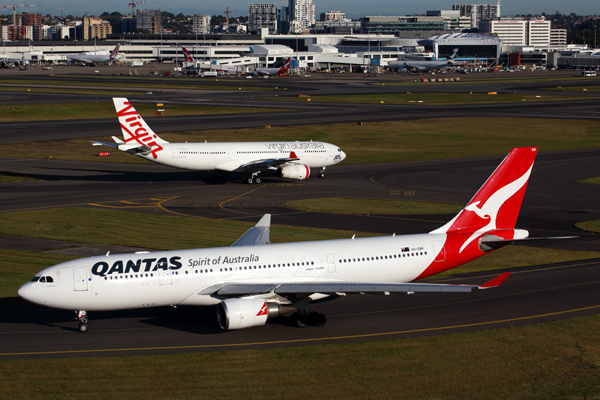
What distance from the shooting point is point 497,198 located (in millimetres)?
Answer: 37656

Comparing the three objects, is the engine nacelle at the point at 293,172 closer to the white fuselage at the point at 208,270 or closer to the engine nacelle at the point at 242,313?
the white fuselage at the point at 208,270

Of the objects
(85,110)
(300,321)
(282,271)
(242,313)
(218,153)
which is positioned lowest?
(300,321)

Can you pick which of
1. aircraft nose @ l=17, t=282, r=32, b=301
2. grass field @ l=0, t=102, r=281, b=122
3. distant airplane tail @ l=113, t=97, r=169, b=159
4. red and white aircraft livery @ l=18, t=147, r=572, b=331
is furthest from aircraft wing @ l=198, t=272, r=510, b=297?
grass field @ l=0, t=102, r=281, b=122

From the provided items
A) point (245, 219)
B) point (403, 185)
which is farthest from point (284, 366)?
point (403, 185)

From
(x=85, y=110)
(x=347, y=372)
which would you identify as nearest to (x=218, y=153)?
(x=347, y=372)

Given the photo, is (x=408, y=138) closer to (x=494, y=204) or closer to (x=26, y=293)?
(x=494, y=204)

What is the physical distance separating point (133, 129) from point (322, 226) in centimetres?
2881

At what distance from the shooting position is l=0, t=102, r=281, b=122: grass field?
133 m

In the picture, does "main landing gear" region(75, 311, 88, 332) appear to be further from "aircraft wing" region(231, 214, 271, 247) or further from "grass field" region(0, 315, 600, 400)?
"aircraft wing" region(231, 214, 271, 247)

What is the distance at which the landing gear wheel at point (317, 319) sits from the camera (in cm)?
3331

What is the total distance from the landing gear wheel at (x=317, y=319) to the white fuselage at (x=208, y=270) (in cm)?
189

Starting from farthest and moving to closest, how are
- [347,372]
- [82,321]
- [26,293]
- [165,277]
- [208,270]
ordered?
[208,270] → [82,321] → [165,277] → [26,293] → [347,372]

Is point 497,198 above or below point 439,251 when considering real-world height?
above

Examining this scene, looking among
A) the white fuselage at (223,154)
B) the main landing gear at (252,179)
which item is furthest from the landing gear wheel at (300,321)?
the main landing gear at (252,179)
